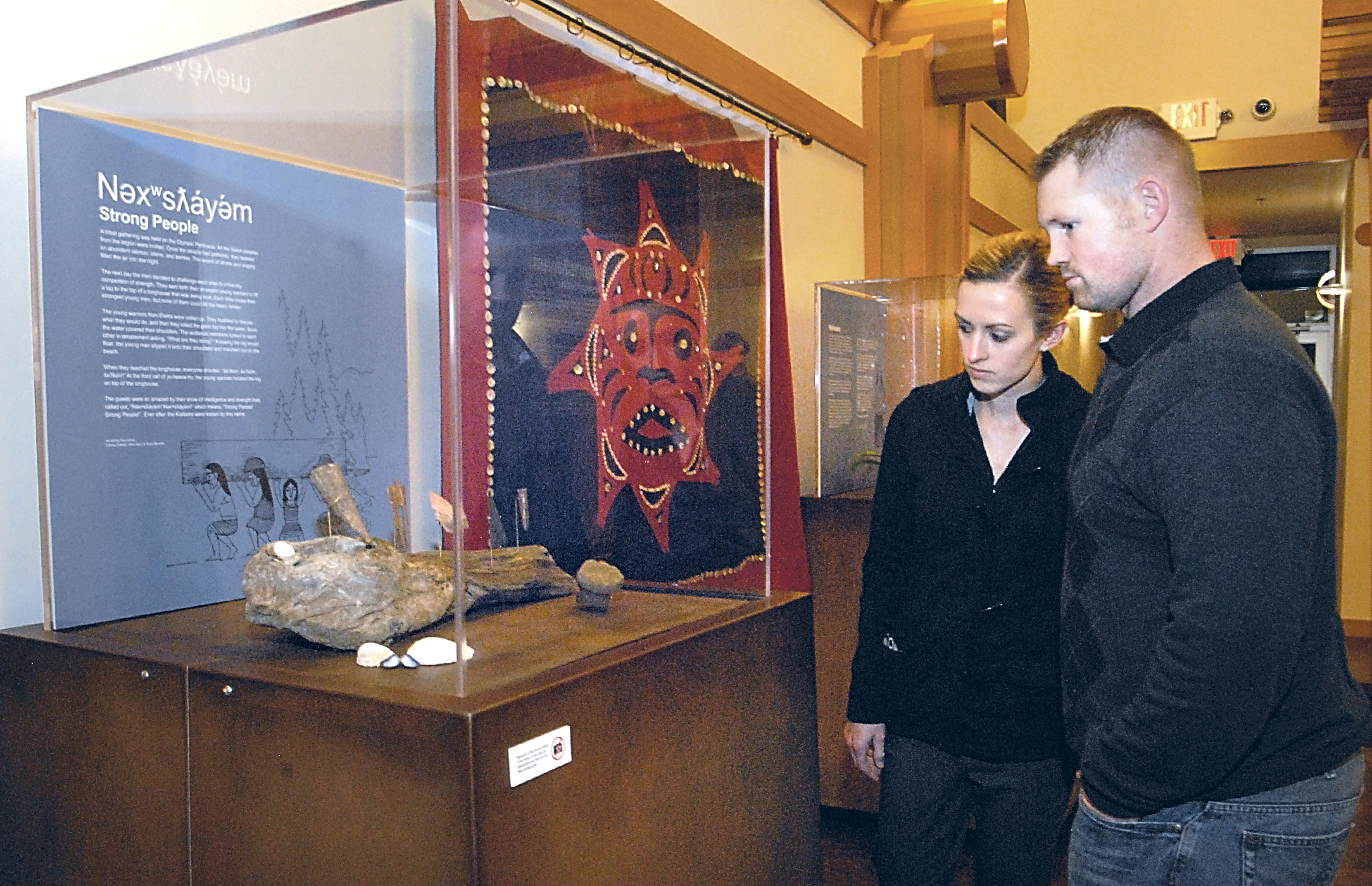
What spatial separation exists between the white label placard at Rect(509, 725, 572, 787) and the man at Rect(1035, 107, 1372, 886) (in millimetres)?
621

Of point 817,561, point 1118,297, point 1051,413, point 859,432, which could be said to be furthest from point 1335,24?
point 1118,297

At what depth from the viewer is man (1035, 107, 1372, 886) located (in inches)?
42.5

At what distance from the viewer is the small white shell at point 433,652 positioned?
4.36ft

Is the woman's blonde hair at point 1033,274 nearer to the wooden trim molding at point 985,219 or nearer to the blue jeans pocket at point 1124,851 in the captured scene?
the blue jeans pocket at point 1124,851

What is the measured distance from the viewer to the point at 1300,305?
819cm

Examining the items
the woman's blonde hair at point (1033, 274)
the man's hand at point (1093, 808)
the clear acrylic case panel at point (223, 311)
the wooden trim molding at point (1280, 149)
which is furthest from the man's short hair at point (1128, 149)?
the wooden trim molding at point (1280, 149)

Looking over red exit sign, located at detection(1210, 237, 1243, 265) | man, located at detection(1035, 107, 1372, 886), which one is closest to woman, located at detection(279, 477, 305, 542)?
man, located at detection(1035, 107, 1372, 886)

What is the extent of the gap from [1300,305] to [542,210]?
8.28 meters

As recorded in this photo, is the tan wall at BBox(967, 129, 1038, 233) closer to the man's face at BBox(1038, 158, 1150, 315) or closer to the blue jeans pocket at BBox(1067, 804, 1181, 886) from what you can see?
the man's face at BBox(1038, 158, 1150, 315)

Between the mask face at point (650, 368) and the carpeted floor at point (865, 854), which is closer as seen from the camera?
the mask face at point (650, 368)

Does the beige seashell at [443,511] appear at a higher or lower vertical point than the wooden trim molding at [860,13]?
lower

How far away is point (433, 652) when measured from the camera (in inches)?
52.7

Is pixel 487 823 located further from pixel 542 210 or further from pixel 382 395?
pixel 542 210

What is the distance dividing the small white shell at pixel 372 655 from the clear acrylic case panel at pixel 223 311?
0.58ft
